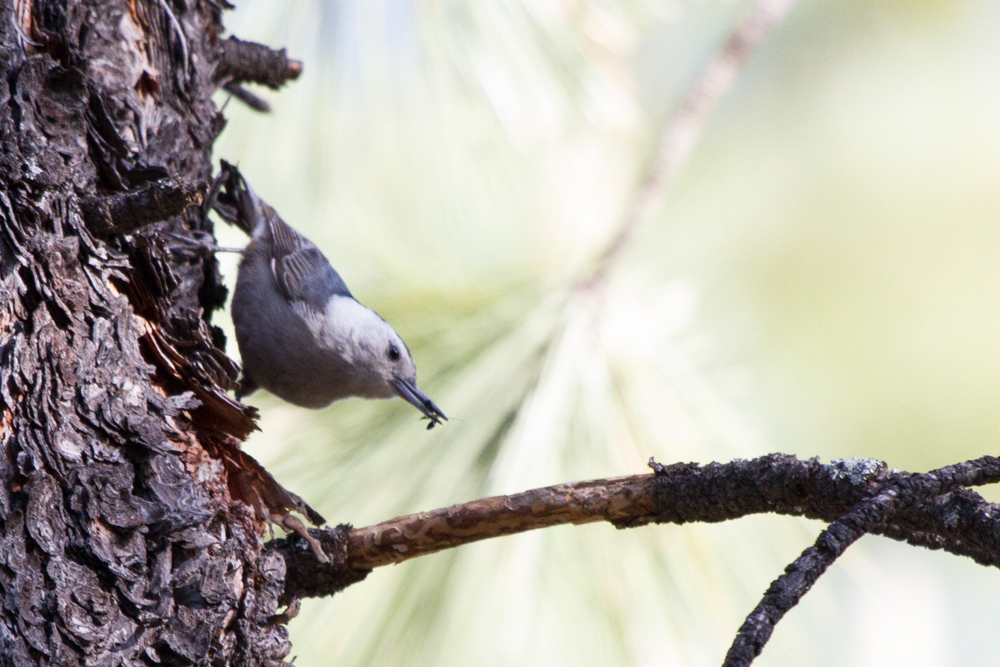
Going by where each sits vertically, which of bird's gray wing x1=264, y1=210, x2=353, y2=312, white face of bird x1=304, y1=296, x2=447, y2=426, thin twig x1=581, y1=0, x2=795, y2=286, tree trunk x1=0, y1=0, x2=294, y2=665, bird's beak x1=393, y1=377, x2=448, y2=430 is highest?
thin twig x1=581, y1=0, x2=795, y2=286

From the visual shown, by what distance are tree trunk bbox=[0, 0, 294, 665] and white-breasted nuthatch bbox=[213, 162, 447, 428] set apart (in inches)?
28.4

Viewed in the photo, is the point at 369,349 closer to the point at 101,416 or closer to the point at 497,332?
the point at 497,332

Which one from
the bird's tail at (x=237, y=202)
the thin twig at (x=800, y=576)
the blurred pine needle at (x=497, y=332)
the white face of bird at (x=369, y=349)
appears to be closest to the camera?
the thin twig at (x=800, y=576)

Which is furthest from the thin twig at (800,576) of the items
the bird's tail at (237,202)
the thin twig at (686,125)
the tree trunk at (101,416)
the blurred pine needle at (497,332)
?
the bird's tail at (237,202)

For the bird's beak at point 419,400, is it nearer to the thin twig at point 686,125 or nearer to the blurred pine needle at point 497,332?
the blurred pine needle at point 497,332

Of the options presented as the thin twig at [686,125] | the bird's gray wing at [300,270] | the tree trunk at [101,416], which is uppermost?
the thin twig at [686,125]

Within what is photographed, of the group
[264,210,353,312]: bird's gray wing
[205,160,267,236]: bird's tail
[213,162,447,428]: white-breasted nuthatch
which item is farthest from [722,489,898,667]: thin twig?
[205,160,267,236]: bird's tail

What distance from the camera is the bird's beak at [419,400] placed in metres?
1.92

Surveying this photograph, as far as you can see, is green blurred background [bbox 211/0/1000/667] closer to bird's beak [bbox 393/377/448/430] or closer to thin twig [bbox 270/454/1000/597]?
bird's beak [bbox 393/377/448/430]

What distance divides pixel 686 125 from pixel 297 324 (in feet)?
3.68

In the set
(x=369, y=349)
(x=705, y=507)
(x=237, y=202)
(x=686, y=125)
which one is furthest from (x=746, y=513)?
(x=237, y=202)

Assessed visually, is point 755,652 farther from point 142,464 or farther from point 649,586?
point 649,586

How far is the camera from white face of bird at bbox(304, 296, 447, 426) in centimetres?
207

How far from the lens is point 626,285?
2012 mm
